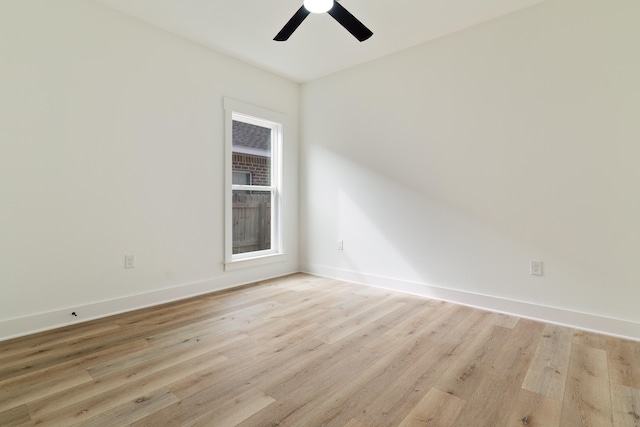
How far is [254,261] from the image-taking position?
3945 millimetres

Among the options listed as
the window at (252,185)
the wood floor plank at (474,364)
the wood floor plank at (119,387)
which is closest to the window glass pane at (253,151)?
the window at (252,185)

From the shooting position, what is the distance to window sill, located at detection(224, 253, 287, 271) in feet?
12.2

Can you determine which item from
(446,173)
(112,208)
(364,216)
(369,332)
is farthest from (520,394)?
(112,208)

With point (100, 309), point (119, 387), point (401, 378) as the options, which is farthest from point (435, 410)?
point (100, 309)

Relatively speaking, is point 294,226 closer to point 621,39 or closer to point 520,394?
point 520,394

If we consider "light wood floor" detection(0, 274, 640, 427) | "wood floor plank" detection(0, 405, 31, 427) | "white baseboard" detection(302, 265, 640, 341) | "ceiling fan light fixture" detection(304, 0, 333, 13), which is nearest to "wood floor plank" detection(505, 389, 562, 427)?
"light wood floor" detection(0, 274, 640, 427)

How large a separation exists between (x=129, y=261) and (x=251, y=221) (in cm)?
150

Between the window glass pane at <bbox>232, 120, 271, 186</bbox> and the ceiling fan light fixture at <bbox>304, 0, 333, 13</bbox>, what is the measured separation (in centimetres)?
201

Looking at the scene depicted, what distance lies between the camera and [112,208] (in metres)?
2.81

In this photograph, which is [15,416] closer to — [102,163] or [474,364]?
[102,163]

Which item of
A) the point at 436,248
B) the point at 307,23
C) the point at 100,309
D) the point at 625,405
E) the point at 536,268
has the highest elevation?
the point at 307,23

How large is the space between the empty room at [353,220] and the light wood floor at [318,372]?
15 millimetres

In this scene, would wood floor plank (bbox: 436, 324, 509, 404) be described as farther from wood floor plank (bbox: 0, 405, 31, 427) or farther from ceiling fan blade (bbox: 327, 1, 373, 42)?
ceiling fan blade (bbox: 327, 1, 373, 42)

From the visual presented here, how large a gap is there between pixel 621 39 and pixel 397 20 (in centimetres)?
171
